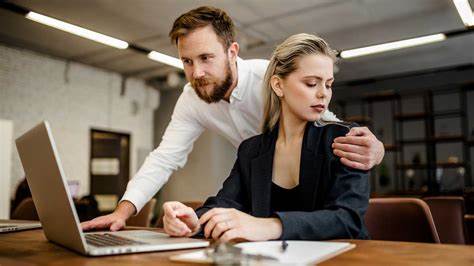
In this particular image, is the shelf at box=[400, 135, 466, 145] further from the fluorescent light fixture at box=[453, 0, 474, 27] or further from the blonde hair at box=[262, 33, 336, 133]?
the blonde hair at box=[262, 33, 336, 133]

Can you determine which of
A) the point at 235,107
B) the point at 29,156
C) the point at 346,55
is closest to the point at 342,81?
the point at 346,55

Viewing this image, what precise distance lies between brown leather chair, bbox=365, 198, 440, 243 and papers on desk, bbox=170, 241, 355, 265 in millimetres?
570

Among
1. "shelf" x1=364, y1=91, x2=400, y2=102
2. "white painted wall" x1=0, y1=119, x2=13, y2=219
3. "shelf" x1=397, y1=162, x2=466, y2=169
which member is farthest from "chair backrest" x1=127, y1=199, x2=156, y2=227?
"shelf" x1=364, y1=91, x2=400, y2=102

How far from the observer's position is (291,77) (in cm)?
146

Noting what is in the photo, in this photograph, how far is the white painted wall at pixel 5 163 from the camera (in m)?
5.87

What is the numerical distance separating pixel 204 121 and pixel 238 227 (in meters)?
1.35

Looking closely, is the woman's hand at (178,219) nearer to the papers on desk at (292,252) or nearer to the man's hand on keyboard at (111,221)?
the papers on desk at (292,252)

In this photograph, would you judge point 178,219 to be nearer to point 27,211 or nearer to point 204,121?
point 204,121

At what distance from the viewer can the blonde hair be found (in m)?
1.46

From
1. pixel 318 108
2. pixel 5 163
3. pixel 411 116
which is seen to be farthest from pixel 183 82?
pixel 318 108

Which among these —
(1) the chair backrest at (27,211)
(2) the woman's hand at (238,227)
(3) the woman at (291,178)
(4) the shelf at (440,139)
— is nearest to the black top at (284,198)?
(3) the woman at (291,178)

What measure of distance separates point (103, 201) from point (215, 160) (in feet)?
7.70

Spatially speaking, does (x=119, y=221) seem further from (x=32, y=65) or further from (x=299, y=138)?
(x=32, y=65)

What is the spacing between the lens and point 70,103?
25.3 feet
